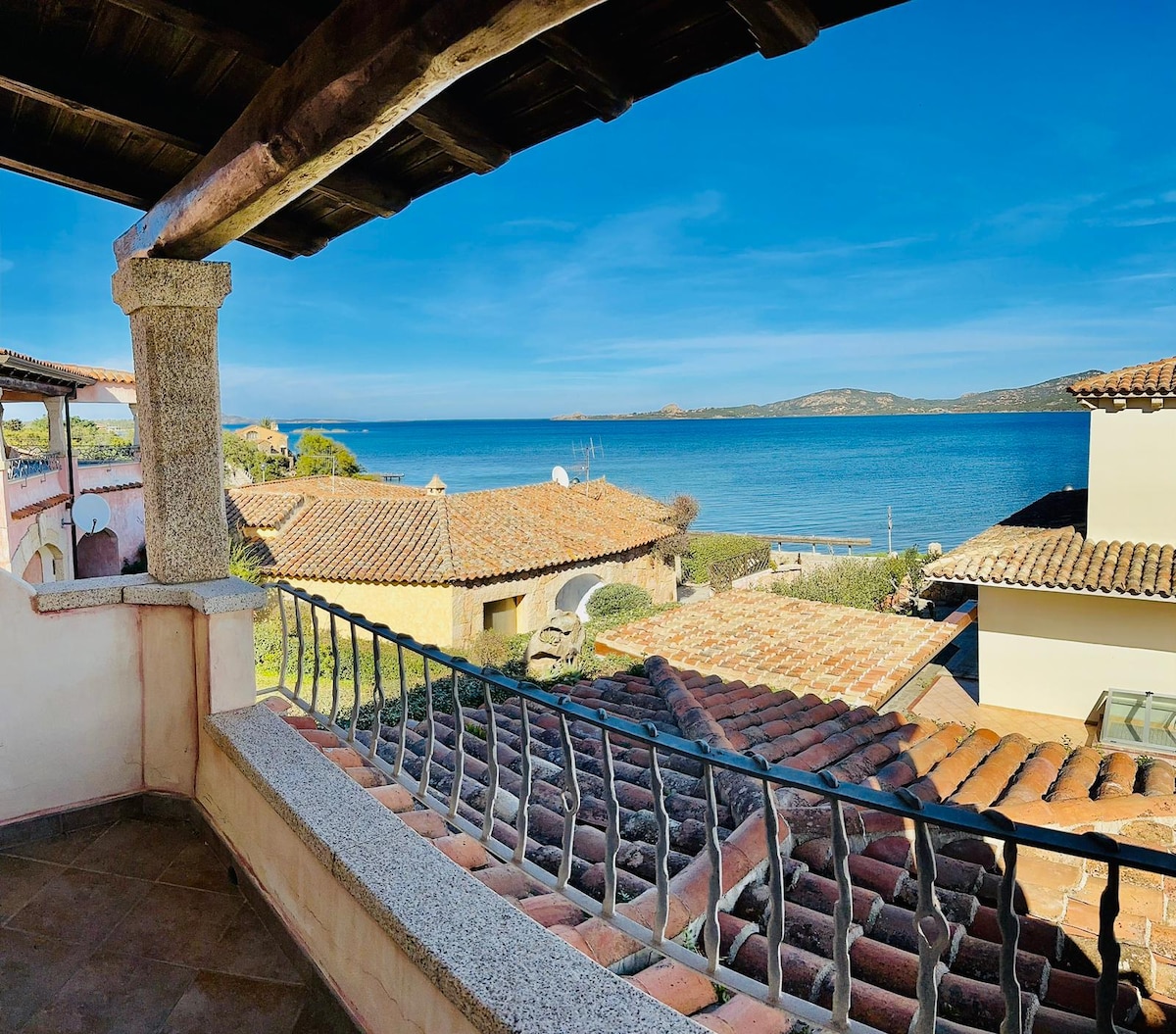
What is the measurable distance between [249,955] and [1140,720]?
12.6 m

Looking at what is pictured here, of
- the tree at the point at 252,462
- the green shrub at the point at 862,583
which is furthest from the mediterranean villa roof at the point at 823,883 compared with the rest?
the tree at the point at 252,462

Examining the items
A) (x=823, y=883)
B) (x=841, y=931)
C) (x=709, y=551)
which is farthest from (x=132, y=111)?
(x=709, y=551)

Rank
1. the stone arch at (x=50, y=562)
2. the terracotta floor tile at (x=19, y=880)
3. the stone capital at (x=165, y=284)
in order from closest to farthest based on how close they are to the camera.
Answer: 1. the terracotta floor tile at (x=19, y=880)
2. the stone capital at (x=165, y=284)
3. the stone arch at (x=50, y=562)

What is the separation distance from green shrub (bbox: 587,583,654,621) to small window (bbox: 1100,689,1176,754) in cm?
1082

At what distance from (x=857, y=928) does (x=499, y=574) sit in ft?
50.4

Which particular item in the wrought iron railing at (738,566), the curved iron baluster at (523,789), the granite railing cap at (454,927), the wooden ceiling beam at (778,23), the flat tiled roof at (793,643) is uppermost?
the wooden ceiling beam at (778,23)

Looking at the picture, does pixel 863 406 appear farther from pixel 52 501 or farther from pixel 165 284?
pixel 165 284

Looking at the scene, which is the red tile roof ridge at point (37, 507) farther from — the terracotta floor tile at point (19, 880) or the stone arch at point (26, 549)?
the terracotta floor tile at point (19, 880)

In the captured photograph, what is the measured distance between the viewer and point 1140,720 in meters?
10.8

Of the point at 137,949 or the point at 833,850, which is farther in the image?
the point at 137,949

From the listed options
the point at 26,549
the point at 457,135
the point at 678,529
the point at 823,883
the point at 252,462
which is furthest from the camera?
the point at 252,462

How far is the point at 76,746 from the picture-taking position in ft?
9.55

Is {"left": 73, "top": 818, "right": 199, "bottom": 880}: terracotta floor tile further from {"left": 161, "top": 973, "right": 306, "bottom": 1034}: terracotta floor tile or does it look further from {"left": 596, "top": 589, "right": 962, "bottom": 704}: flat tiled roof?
{"left": 596, "top": 589, "right": 962, "bottom": 704}: flat tiled roof

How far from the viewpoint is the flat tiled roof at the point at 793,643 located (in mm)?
9523
